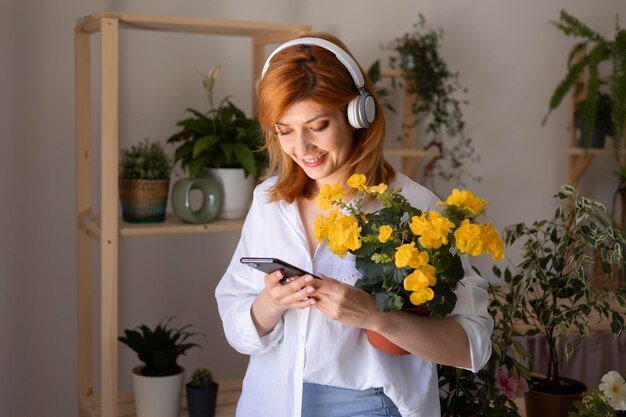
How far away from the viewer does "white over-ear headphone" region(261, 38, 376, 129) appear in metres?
1.54

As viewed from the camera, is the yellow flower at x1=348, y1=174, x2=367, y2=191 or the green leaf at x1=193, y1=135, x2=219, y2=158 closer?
the yellow flower at x1=348, y1=174, x2=367, y2=191

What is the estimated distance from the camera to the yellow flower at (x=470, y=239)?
4.46 feet

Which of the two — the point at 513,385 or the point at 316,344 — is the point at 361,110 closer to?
the point at 316,344

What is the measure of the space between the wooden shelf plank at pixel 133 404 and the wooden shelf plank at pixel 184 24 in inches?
44.0

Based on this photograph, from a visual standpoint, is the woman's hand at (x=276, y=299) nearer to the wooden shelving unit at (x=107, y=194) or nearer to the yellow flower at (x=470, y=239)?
the yellow flower at (x=470, y=239)

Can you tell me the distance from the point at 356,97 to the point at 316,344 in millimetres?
469

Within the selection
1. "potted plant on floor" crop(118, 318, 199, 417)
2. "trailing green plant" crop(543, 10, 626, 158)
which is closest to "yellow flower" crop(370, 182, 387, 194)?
"potted plant on floor" crop(118, 318, 199, 417)

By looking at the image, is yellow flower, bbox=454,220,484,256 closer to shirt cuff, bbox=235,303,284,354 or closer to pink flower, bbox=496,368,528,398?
shirt cuff, bbox=235,303,284,354

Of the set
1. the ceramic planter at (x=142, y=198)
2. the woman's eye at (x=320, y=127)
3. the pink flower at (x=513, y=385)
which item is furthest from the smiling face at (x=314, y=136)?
the pink flower at (x=513, y=385)

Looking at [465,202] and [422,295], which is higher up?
[465,202]

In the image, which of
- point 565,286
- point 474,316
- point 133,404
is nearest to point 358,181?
point 474,316

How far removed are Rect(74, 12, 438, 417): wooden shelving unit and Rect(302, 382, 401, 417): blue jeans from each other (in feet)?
2.85

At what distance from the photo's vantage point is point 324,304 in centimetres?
143

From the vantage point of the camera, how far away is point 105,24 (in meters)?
2.16
